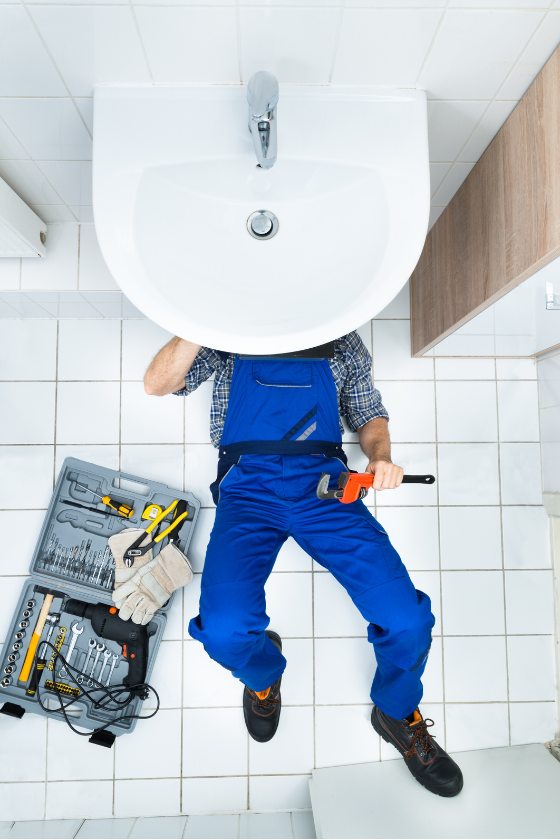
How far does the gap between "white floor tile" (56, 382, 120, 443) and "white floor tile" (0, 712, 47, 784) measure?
3.14 ft

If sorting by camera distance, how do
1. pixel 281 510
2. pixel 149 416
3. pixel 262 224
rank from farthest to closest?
pixel 149 416 → pixel 281 510 → pixel 262 224

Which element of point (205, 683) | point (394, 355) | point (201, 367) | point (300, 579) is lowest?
point (205, 683)

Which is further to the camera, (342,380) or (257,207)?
(342,380)

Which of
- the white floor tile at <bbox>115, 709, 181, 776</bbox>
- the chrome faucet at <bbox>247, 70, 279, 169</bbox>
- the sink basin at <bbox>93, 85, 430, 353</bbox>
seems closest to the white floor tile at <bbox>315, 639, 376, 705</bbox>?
→ the white floor tile at <bbox>115, 709, 181, 776</bbox>

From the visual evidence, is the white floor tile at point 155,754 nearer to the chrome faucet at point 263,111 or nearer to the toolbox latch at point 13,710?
the toolbox latch at point 13,710

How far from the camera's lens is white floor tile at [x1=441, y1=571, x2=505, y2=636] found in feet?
5.59

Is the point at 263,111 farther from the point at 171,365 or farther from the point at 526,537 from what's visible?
the point at 526,537

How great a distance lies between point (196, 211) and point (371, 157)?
326 millimetres

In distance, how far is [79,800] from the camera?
1.60 meters

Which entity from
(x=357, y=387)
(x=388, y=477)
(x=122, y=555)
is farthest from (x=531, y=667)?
(x=122, y=555)

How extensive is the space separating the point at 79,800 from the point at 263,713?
69 cm

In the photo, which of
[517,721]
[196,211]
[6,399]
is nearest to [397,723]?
[517,721]

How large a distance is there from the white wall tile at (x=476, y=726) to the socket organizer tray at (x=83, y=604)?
3.39 ft

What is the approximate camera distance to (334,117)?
2.83ft
